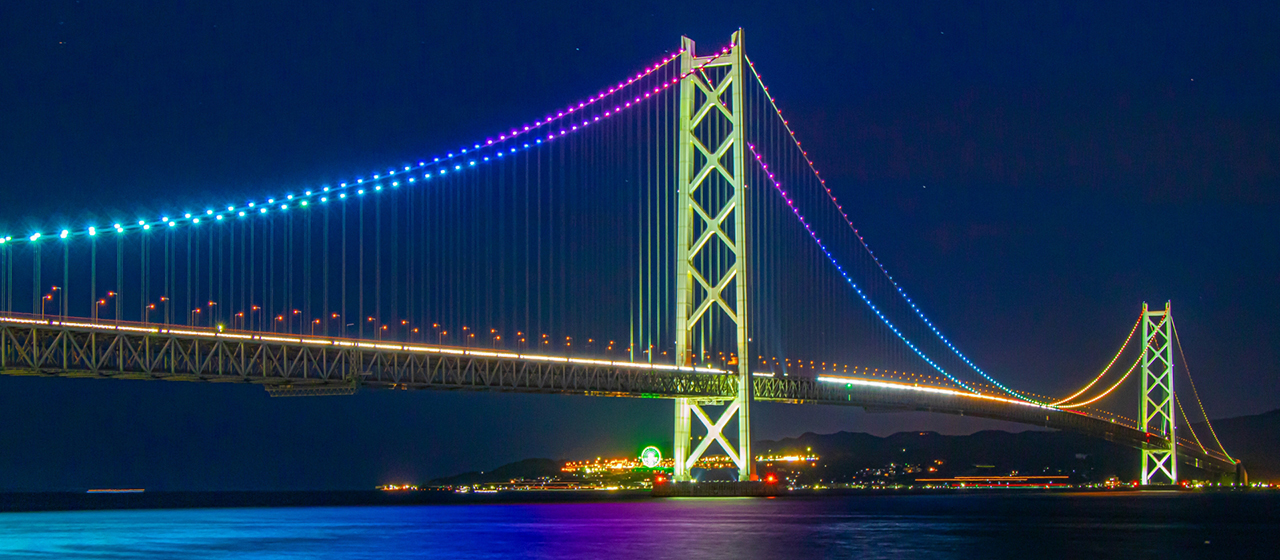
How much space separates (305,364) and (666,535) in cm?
1440

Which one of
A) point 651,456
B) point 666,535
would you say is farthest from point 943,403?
point 666,535

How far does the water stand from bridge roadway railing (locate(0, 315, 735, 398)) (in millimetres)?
4127

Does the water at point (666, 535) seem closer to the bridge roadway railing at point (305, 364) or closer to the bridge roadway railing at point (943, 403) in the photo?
the bridge roadway railing at point (305, 364)

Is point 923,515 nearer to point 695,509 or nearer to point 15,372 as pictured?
point 695,509

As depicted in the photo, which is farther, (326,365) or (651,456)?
(651,456)

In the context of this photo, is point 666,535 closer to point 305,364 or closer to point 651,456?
point 305,364

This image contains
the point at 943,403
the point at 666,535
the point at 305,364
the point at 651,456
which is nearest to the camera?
the point at 666,535

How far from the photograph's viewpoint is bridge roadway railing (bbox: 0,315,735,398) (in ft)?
112

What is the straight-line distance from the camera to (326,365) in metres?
40.2

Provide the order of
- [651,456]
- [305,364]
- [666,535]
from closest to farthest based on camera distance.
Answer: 1. [666,535]
2. [305,364]
3. [651,456]

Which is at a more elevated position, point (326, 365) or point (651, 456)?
point (326, 365)

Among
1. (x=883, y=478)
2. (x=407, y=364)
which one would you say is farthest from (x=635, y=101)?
(x=883, y=478)

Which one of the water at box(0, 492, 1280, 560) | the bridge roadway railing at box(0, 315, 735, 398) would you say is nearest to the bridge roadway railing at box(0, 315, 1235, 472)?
the bridge roadway railing at box(0, 315, 735, 398)

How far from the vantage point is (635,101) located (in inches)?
2152
